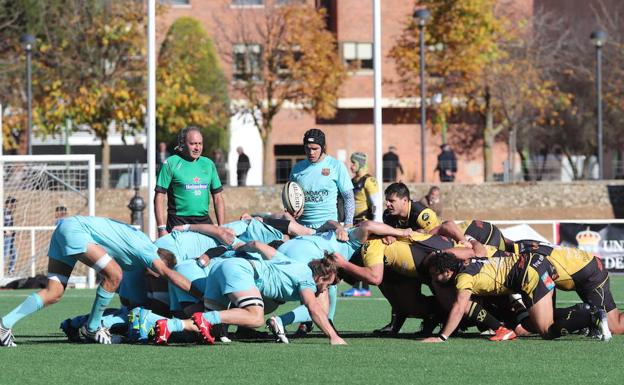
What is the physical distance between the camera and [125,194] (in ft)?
120

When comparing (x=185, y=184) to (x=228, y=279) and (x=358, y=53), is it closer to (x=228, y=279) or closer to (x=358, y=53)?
(x=228, y=279)

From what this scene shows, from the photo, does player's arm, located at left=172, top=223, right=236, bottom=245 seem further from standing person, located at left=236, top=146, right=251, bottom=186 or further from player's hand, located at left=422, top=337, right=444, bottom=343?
standing person, located at left=236, top=146, right=251, bottom=186

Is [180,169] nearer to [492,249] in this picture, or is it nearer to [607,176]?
[492,249]

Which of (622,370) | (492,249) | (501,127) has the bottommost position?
(622,370)

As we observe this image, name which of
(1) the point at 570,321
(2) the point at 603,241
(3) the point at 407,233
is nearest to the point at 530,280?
(1) the point at 570,321

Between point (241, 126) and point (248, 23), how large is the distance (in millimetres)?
5740

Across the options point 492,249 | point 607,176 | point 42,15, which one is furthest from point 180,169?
point 607,176

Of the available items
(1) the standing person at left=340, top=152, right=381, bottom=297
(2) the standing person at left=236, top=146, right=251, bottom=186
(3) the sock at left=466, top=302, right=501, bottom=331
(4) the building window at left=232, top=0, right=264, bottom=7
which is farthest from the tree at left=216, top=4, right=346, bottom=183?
(3) the sock at left=466, top=302, right=501, bottom=331

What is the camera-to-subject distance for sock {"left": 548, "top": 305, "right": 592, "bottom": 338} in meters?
12.7

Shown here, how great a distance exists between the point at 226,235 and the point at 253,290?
3.81 feet

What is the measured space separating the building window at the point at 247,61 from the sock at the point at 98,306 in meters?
37.9

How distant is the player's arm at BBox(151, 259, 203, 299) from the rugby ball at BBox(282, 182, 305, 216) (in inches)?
87.0

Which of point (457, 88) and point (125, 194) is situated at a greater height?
point (457, 88)

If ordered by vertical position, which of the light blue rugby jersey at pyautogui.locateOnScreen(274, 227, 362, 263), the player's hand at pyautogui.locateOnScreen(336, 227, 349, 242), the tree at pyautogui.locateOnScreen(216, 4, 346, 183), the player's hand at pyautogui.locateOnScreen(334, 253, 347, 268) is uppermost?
the tree at pyautogui.locateOnScreen(216, 4, 346, 183)
